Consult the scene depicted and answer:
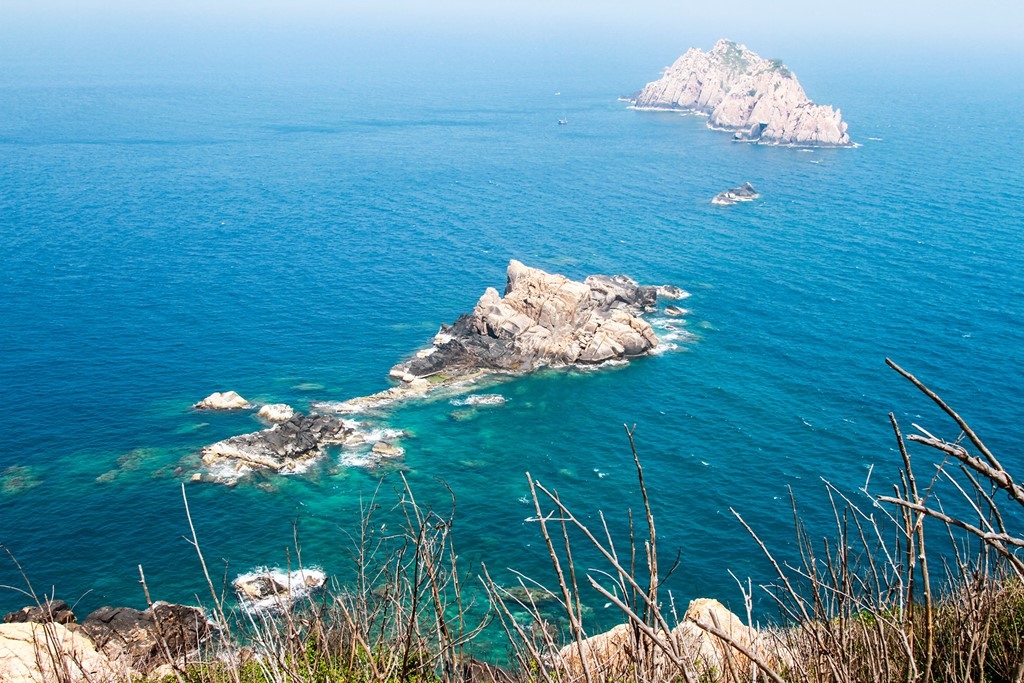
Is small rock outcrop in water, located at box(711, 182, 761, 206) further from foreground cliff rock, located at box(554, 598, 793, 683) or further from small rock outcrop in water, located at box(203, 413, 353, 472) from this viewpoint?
foreground cliff rock, located at box(554, 598, 793, 683)

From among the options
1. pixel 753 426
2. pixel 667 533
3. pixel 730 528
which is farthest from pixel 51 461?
pixel 753 426

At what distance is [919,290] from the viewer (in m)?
101

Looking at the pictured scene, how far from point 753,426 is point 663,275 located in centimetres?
3797

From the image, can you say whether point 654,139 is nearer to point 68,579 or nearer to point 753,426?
point 753,426

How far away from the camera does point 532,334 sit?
84.7 m

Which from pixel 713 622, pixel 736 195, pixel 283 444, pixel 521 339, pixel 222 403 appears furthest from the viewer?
pixel 736 195

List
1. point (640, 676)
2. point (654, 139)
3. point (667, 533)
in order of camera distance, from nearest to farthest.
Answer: point (640, 676) → point (667, 533) → point (654, 139)

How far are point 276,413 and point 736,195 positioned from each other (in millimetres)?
95464

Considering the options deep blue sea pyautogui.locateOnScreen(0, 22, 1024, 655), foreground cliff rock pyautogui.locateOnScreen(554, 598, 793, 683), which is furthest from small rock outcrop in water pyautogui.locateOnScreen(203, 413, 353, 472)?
foreground cliff rock pyautogui.locateOnScreen(554, 598, 793, 683)

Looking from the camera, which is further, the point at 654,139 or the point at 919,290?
the point at 654,139

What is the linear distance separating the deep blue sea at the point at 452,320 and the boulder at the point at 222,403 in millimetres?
1469

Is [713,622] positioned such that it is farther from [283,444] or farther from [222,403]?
[222,403]

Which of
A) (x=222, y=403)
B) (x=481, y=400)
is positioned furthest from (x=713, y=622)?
(x=222, y=403)

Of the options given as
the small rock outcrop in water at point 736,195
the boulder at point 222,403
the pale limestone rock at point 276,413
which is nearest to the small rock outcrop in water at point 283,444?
the pale limestone rock at point 276,413
